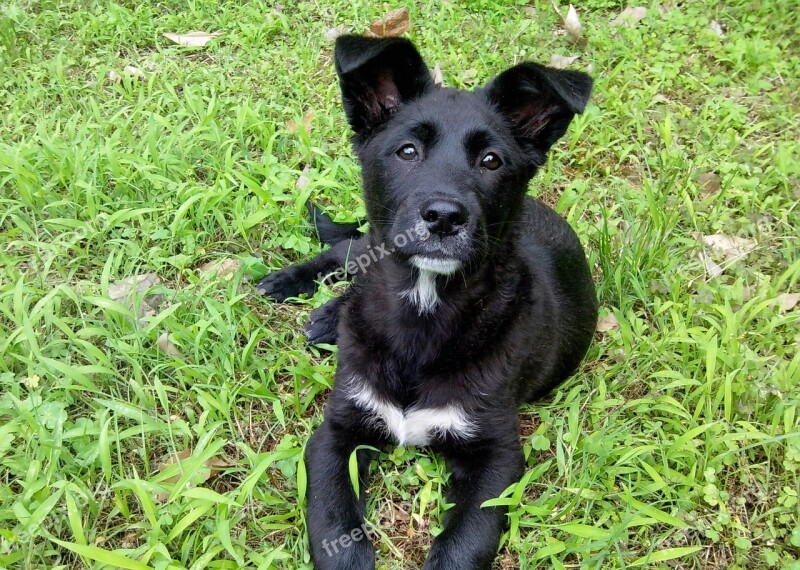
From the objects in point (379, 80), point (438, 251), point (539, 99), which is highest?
point (379, 80)

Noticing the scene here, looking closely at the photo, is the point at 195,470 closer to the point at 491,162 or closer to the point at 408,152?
the point at 408,152

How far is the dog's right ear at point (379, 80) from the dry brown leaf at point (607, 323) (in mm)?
1758

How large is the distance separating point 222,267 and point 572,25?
3.62 m

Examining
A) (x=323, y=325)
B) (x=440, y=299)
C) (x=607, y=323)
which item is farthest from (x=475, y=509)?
(x=607, y=323)

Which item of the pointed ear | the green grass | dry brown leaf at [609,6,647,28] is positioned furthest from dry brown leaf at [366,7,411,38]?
the pointed ear

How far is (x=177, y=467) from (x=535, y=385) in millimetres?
1717

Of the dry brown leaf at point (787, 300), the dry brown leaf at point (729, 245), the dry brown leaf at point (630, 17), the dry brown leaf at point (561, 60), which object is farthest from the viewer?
the dry brown leaf at point (630, 17)

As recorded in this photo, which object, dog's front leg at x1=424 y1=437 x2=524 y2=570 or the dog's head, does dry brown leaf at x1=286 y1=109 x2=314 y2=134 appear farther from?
dog's front leg at x1=424 y1=437 x2=524 y2=570

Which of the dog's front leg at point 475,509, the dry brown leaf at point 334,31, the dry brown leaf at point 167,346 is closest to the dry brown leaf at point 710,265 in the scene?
the dog's front leg at point 475,509

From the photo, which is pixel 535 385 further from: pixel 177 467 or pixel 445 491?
pixel 177 467

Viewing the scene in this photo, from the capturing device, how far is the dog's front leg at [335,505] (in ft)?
8.43

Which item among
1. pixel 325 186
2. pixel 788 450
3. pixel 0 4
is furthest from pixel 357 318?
pixel 0 4

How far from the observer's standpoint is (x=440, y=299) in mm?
2842

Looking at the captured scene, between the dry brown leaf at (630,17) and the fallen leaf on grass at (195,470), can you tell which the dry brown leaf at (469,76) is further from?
the fallen leaf on grass at (195,470)
